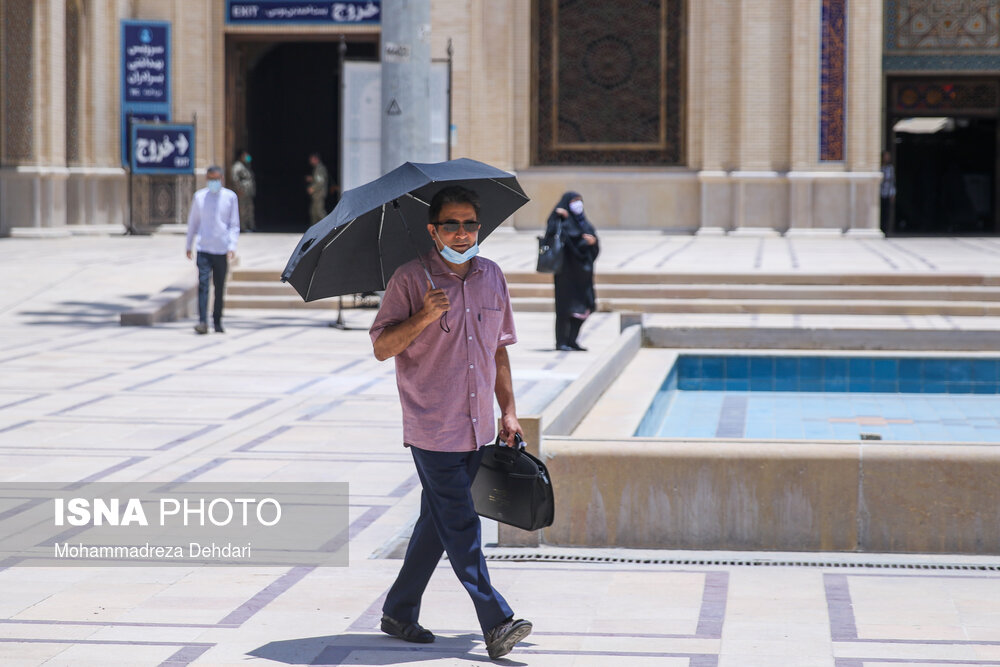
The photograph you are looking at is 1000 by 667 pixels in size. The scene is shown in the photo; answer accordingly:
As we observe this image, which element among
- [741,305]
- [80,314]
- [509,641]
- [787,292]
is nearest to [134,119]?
[80,314]

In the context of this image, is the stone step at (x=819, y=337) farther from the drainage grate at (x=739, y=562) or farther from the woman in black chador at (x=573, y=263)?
the drainage grate at (x=739, y=562)

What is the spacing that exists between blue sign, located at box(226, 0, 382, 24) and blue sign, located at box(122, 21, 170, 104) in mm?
1447

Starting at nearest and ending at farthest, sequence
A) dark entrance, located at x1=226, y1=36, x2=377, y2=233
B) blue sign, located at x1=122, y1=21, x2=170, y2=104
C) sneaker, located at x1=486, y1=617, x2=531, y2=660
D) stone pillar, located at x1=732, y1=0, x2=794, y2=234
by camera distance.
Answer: sneaker, located at x1=486, y1=617, x2=531, y2=660
stone pillar, located at x1=732, y1=0, x2=794, y2=234
blue sign, located at x1=122, y1=21, x2=170, y2=104
dark entrance, located at x1=226, y1=36, x2=377, y2=233

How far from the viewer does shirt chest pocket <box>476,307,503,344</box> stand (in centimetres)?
445

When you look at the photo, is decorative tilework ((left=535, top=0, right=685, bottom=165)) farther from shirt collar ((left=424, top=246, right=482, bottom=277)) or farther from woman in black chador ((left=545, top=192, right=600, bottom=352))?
shirt collar ((left=424, top=246, right=482, bottom=277))

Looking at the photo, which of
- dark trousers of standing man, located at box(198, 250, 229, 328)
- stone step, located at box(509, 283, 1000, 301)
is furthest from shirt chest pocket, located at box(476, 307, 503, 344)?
stone step, located at box(509, 283, 1000, 301)

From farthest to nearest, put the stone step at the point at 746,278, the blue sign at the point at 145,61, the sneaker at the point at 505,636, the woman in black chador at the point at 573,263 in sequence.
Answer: the blue sign at the point at 145,61, the stone step at the point at 746,278, the woman in black chador at the point at 573,263, the sneaker at the point at 505,636

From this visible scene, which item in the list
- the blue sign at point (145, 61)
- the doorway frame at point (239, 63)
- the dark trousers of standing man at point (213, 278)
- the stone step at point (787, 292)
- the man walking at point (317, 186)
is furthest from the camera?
the doorway frame at point (239, 63)

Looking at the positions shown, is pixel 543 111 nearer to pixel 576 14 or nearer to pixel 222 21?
pixel 576 14

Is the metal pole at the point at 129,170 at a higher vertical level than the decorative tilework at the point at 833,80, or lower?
lower

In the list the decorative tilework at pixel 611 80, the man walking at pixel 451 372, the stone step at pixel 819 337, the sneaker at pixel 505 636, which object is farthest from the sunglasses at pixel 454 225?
the decorative tilework at pixel 611 80

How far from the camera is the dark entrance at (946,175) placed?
27219 mm

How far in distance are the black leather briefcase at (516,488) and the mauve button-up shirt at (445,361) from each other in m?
0.11

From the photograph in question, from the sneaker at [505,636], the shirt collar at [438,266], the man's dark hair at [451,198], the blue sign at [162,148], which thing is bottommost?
the sneaker at [505,636]
